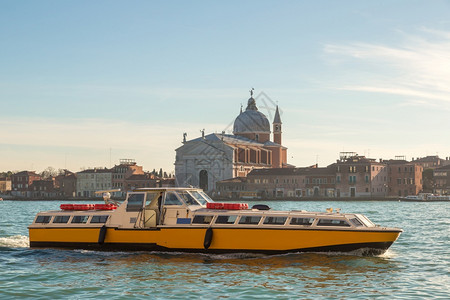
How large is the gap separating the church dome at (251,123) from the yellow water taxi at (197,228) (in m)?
110

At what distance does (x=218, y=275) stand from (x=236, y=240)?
285 cm

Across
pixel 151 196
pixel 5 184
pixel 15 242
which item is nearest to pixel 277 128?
pixel 5 184

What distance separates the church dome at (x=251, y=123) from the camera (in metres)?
134

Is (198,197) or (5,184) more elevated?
(5,184)

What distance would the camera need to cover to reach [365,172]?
112375 mm

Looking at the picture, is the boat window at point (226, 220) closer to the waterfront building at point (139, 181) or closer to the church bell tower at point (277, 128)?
the waterfront building at point (139, 181)

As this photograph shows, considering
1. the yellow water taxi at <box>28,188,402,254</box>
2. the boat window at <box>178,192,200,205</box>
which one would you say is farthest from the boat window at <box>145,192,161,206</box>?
the boat window at <box>178,192,200,205</box>

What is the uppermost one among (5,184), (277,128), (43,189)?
(277,128)

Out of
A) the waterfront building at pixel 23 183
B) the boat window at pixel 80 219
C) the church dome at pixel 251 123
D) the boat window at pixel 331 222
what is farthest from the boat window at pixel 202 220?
the waterfront building at pixel 23 183

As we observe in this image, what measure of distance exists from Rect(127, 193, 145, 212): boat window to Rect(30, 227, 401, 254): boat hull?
2.56 ft

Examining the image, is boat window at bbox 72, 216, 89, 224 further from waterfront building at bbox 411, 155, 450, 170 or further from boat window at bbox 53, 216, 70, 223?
waterfront building at bbox 411, 155, 450, 170

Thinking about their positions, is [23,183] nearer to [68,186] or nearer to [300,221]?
[68,186]

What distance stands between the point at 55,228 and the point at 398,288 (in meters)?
12.1

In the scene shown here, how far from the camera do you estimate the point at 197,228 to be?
22.0 meters
